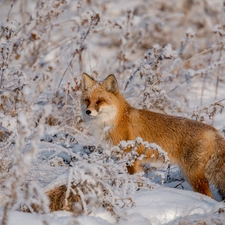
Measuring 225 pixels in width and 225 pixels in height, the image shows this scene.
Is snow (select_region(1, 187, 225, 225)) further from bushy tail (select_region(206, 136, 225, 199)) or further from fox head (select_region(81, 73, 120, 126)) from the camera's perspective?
fox head (select_region(81, 73, 120, 126))

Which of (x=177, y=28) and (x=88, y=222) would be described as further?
(x=177, y=28)

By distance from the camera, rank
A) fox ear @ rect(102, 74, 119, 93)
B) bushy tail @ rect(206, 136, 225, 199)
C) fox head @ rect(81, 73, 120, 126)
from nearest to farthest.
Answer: bushy tail @ rect(206, 136, 225, 199) → fox head @ rect(81, 73, 120, 126) → fox ear @ rect(102, 74, 119, 93)

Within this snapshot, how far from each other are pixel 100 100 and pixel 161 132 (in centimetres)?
85

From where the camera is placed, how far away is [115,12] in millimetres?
13016

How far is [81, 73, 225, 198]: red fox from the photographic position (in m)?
4.59

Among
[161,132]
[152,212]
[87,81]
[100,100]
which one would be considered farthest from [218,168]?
[87,81]

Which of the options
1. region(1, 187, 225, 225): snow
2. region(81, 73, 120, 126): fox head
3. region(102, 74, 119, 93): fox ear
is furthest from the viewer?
region(102, 74, 119, 93): fox ear

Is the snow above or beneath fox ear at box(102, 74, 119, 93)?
beneath

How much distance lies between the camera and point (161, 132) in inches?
197

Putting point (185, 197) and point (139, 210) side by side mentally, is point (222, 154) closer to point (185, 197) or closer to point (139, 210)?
point (185, 197)

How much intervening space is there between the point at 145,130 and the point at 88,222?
2.27 metres

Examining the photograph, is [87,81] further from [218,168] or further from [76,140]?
[218,168]

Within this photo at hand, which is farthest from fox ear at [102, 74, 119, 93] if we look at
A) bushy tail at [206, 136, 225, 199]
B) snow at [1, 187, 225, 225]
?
snow at [1, 187, 225, 225]

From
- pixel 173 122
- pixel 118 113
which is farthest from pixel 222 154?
pixel 118 113
